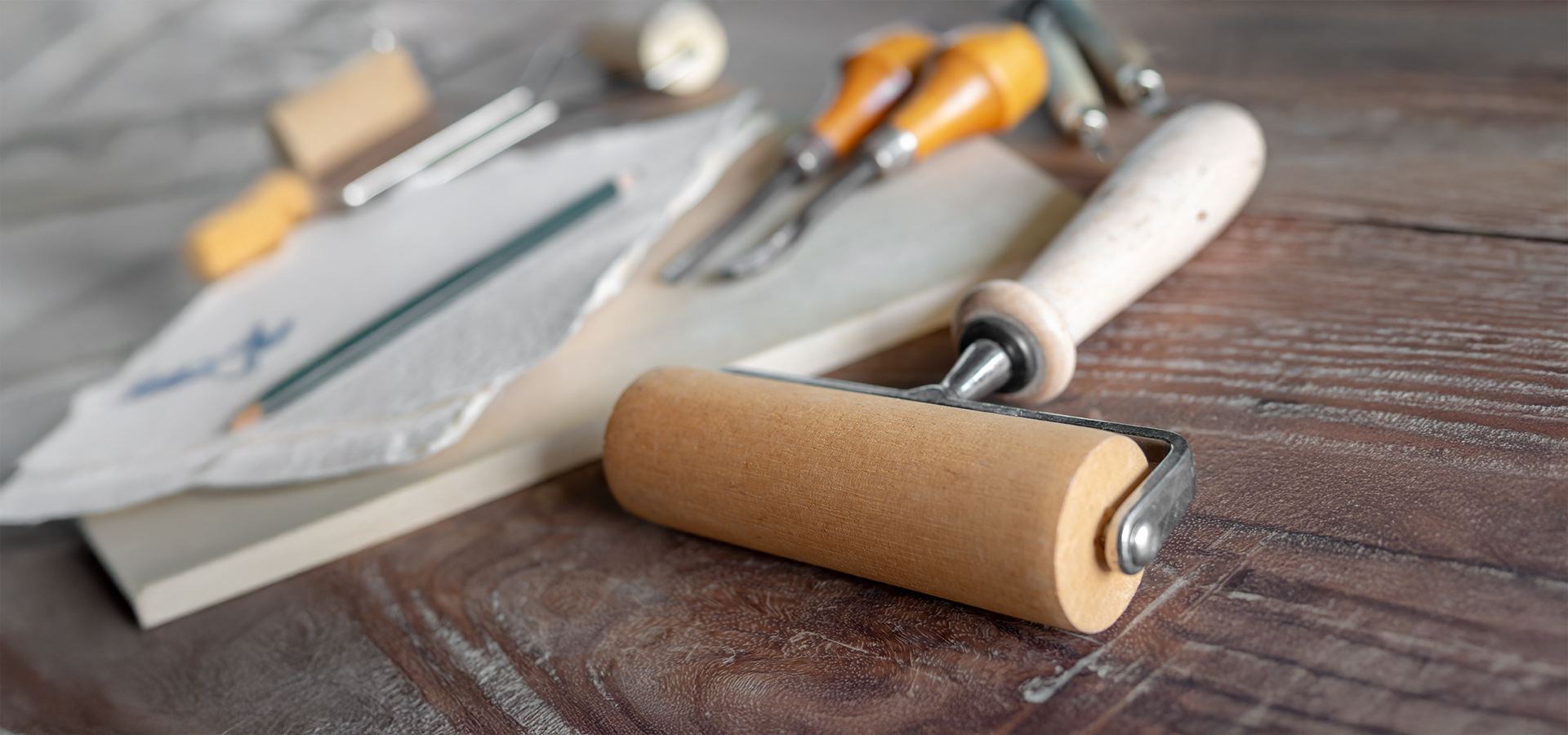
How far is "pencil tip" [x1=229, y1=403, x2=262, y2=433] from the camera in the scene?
2.44ft

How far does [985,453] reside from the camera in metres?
0.46

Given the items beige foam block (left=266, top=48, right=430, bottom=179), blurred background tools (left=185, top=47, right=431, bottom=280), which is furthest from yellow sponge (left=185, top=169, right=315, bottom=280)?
beige foam block (left=266, top=48, right=430, bottom=179)

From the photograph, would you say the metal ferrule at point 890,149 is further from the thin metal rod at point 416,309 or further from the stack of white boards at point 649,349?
the thin metal rod at point 416,309

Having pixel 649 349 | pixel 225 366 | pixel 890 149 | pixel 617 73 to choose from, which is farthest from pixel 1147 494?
pixel 617 73

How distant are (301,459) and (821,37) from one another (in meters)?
0.98

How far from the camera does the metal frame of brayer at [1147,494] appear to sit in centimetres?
43

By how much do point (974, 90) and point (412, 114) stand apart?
766 millimetres

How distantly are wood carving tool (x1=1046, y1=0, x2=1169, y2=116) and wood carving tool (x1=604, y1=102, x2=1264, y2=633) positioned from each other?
32 cm

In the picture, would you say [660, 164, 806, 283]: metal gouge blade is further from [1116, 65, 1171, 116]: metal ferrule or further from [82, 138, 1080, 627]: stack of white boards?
[1116, 65, 1171, 116]: metal ferrule

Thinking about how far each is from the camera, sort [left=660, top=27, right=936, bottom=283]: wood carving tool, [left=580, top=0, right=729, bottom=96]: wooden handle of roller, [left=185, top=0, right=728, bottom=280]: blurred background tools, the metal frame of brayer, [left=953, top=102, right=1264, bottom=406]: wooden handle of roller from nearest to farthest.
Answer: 1. the metal frame of brayer
2. [left=953, top=102, right=1264, bottom=406]: wooden handle of roller
3. [left=660, top=27, right=936, bottom=283]: wood carving tool
4. [left=185, top=0, right=728, bottom=280]: blurred background tools
5. [left=580, top=0, right=729, bottom=96]: wooden handle of roller

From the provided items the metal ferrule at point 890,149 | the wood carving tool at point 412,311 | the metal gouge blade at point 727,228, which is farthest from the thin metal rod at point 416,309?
the metal ferrule at point 890,149

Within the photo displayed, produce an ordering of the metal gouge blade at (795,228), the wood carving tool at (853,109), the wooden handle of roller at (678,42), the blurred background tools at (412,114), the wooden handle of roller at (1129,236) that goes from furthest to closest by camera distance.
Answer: the wooden handle of roller at (678,42), the blurred background tools at (412,114), the wood carving tool at (853,109), the metal gouge blade at (795,228), the wooden handle of roller at (1129,236)

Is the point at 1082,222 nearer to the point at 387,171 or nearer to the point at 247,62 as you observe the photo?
the point at 387,171

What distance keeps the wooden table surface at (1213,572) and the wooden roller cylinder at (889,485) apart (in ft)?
0.10
